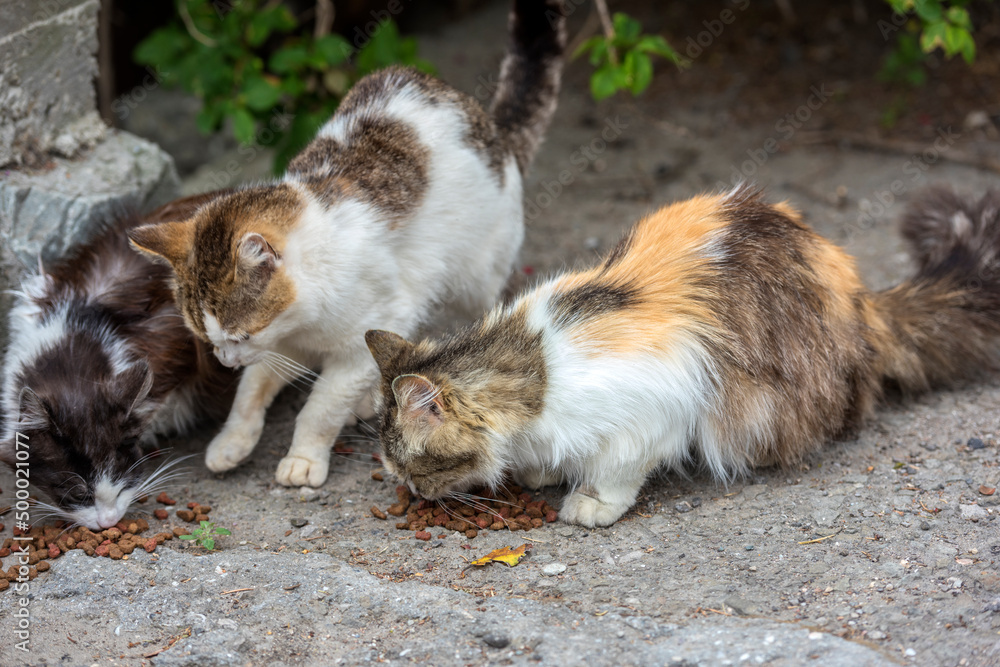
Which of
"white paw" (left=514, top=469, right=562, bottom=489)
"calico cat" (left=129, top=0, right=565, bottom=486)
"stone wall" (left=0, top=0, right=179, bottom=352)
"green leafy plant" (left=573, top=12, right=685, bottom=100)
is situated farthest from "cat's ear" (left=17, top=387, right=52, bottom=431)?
"green leafy plant" (left=573, top=12, right=685, bottom=100)

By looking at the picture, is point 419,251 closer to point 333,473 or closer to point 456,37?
point 333,473

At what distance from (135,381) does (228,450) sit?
53cm

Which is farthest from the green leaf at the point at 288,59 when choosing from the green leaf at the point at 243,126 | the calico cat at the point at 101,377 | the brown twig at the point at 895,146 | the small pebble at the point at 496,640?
the brown twig at the point at 895,146

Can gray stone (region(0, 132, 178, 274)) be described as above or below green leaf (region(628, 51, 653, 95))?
below

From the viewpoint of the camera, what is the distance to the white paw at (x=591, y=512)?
314 cm

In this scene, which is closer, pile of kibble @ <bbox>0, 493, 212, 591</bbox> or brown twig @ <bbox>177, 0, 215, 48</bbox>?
pile of kibble @ <bbox>0, 493, 212, 591</bbox>

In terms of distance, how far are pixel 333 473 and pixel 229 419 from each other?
0.50m

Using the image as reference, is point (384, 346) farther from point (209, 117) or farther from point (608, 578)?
point (209, 117)

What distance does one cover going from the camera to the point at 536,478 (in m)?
3.40

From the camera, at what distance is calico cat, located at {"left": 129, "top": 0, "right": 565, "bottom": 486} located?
10.3 ft

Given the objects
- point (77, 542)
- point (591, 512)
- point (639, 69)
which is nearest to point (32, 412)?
point (77, 542)

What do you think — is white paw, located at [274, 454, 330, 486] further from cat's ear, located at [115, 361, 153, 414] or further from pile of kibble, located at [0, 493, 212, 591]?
cat's ear, located at [115, 361, 153, 414]

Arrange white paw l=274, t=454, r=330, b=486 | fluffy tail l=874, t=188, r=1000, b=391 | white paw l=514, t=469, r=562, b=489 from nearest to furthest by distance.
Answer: white paw l=514, t=469, r=562, b=489, white paw l=274, t=454, r=330, b=486, fluffy tail l=874, t=188, r=1000, b=391

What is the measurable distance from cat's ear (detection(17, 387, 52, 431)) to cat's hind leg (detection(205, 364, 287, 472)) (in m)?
0.70
